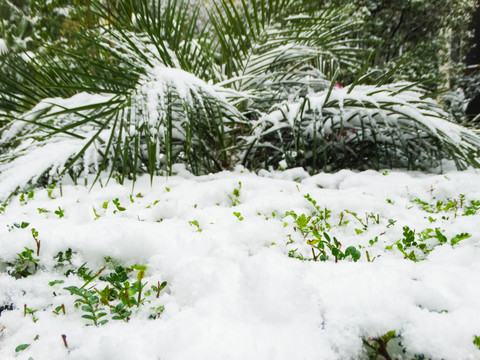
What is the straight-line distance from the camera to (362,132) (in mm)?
1819

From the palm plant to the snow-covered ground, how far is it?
0.44 meters

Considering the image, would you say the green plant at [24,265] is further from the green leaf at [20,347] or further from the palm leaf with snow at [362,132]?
the palm leaf with snow at [362,132]

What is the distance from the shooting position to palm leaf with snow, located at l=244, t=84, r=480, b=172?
1.70 meters

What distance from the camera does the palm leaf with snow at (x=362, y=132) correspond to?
1.70m

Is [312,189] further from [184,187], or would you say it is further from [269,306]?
[269,306]

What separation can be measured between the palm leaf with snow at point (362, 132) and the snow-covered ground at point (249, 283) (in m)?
0.58

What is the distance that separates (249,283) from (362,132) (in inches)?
55.3

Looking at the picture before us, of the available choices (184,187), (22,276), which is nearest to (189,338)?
(22,276)

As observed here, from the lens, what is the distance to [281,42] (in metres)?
2.29

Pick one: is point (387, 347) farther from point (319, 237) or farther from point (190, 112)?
point (190, 112)

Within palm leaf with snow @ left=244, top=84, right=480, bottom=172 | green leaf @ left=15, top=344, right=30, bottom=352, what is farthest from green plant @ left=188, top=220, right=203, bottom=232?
palm leaf with snow @ left=244, top=84, right=480, bottom=172

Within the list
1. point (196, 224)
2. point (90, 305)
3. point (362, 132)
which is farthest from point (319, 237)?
point (362, 132)

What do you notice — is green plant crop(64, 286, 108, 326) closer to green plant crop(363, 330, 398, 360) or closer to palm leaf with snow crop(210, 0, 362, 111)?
green plant crop(363, 330, 398, 360)

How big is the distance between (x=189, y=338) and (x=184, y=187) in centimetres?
100
